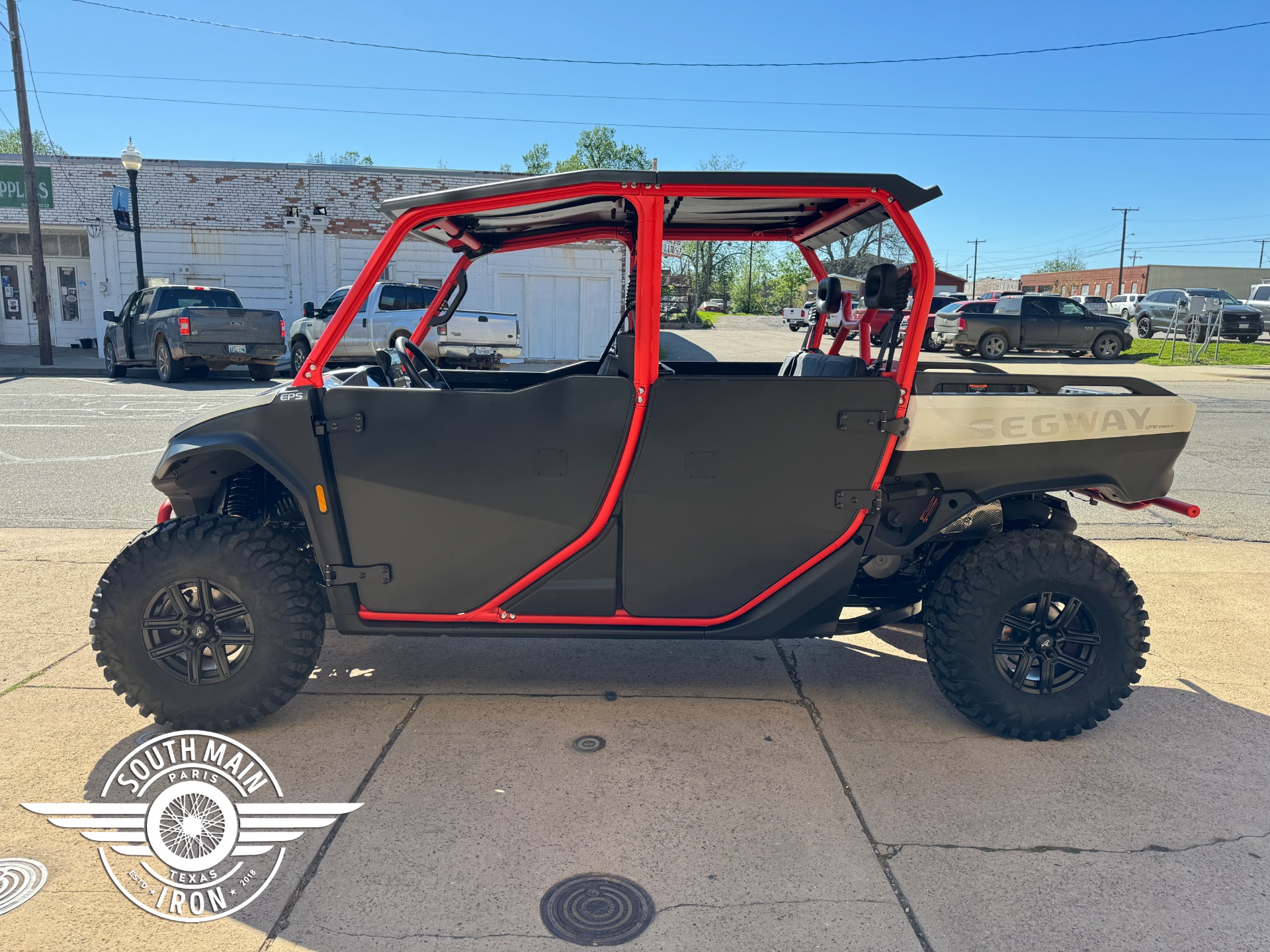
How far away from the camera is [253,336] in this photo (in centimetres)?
1559

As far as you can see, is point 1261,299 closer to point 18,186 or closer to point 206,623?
point 206,623

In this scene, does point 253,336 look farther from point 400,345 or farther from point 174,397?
point 400,345

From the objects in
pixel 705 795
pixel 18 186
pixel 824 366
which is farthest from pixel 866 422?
pixel 18 186

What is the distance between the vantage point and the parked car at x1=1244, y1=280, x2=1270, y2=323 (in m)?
27.2

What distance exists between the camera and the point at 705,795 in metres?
3.02

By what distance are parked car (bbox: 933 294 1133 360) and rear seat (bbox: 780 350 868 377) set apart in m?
20.6

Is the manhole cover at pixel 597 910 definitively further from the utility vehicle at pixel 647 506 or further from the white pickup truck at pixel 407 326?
the white pickup truck at pixel 407 326

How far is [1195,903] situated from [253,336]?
52.4 feet

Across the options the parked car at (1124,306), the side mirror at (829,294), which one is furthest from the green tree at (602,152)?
the side mirror at (829,294)

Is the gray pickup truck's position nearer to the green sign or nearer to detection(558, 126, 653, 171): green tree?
the green sign

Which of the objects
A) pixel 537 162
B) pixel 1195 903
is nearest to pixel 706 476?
pixel 1195 903

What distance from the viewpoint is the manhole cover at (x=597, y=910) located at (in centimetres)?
234

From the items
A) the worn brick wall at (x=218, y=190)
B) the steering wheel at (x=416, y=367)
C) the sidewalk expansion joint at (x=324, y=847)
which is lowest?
the sidewalk expansion joint at (x=324, y=847)

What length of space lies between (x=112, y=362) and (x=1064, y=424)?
18272mm
